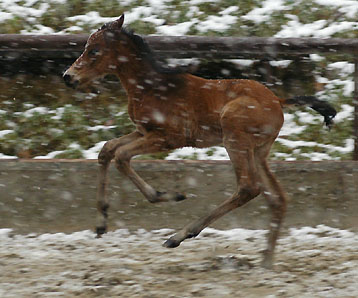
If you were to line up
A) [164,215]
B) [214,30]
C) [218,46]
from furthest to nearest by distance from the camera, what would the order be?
[214,30]
[218,46]
[164,215]

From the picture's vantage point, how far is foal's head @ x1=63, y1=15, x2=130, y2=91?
17.3 feet

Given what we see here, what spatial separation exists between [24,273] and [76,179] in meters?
1.52

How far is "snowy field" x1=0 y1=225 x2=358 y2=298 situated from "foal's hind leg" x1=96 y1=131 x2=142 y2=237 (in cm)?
29

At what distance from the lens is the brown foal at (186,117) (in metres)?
5.00

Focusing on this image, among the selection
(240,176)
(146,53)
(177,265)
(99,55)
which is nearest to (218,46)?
(146,53)

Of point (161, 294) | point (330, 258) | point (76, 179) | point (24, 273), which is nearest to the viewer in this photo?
point (161, 294)

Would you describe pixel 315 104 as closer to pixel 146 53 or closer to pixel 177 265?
pixel 146 53

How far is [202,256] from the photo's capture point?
5.39 m

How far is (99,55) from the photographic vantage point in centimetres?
528

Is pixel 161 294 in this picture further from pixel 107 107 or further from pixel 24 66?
pixel 24 66

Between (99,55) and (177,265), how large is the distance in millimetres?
1690

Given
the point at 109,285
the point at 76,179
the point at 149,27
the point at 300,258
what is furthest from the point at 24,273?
the point at 149,27

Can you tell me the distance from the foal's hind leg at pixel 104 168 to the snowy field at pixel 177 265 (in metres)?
0.29

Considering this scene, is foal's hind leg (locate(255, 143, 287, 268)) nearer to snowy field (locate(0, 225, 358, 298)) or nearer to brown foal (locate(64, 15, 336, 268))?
brown foal (locate(64, 15, 336, 268))
